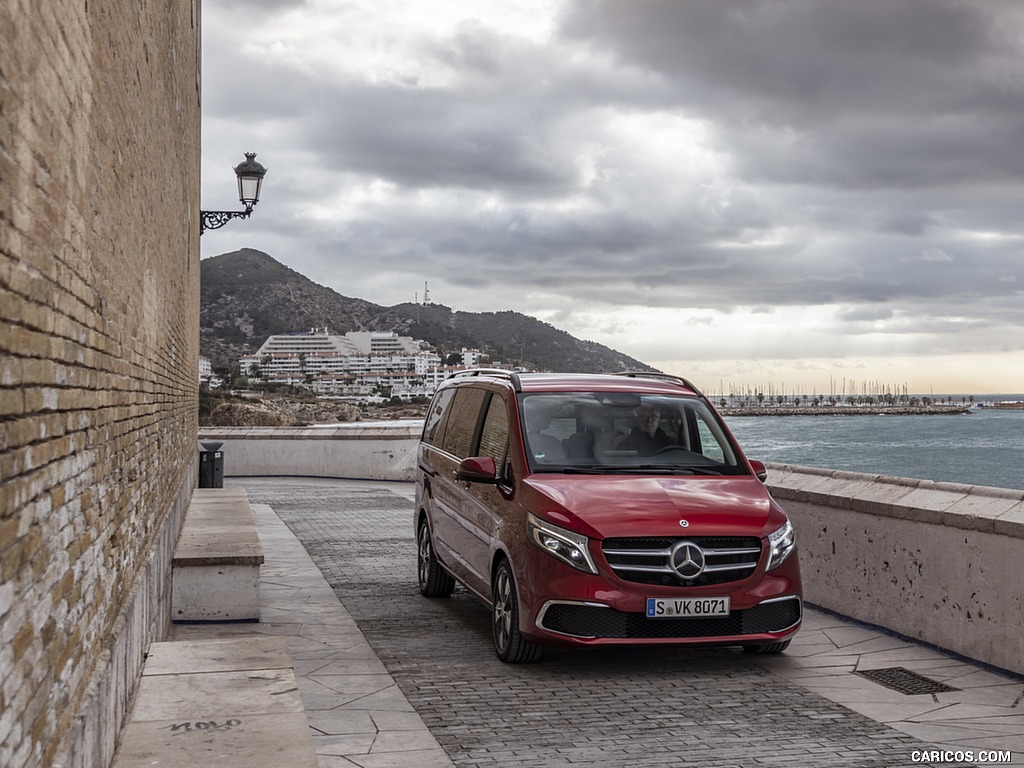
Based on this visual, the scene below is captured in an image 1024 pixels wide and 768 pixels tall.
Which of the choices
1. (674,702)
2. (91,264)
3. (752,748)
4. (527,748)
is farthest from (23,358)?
(674,702)

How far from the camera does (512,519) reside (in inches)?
301

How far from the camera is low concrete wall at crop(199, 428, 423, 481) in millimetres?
24922

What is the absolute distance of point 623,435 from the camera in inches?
331

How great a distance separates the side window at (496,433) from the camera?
834cm

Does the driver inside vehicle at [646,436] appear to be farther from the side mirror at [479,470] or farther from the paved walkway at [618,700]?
the paved walkway at [618,700]

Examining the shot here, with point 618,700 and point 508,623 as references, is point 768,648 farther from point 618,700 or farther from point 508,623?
point 508,623

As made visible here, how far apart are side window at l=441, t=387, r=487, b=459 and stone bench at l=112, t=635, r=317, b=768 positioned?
330cm

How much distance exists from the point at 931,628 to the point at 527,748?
11.7 feet

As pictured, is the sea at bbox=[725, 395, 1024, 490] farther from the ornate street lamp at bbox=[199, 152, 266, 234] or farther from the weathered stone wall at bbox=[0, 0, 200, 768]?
the weathered stone wall at bbox=[0, 0, 200, 768]

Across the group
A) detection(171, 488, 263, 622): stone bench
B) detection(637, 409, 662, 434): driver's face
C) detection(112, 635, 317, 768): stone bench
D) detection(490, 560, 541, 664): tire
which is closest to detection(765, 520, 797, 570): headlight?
detection(637, 409, 662, 434): driver's face

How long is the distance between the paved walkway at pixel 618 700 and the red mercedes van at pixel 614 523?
34 centimetres

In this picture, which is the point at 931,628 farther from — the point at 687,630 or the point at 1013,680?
the point at 687,630

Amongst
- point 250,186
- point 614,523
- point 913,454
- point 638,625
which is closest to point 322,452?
point 250,186

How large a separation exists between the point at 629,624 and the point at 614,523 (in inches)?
24.5
